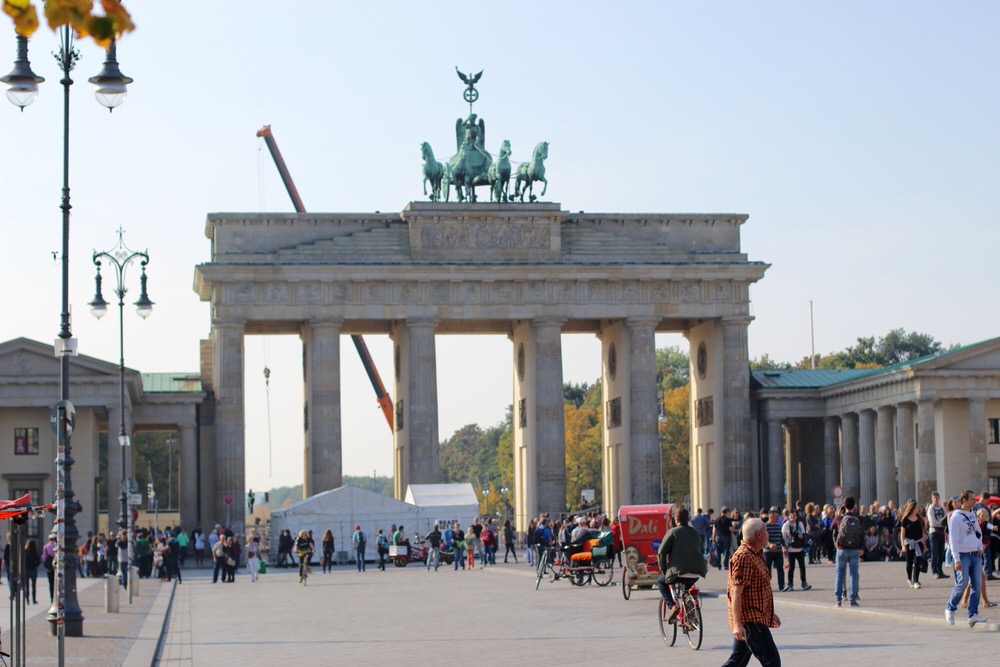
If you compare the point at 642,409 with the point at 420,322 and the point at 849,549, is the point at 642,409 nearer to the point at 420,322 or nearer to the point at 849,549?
the point at 420,322

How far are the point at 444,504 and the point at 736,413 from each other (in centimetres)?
2236

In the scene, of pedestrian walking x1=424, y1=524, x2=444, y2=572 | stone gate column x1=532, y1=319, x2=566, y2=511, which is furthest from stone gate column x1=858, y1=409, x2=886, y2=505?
pedestrian walking x1=424, y1=524, x2=444, y2=572

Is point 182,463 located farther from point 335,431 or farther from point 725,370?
point 725,370

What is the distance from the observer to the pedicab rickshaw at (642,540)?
3481cm

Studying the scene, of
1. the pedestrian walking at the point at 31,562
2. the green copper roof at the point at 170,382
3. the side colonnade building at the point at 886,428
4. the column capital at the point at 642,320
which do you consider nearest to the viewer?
the pedestrian walking at the point at 31,562

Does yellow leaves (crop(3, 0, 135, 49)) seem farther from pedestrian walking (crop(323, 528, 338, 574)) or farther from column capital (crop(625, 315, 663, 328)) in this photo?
column capital (crop(625, 315, 663, 328))

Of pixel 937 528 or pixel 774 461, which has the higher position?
pixel 774 461

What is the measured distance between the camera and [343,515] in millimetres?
66750

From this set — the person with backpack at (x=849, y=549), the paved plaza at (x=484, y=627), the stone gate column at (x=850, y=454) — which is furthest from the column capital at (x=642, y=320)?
the person with backpack at (x=849, y=549)

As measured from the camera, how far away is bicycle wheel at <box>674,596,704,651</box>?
884 inches

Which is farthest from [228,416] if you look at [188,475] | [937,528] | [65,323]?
[65,323]

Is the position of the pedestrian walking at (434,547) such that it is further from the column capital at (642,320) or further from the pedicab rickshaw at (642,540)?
the column capital at (642,320)

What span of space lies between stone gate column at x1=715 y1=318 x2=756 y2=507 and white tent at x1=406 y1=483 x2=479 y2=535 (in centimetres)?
1978

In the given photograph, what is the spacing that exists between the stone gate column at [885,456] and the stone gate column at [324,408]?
26399 mm
